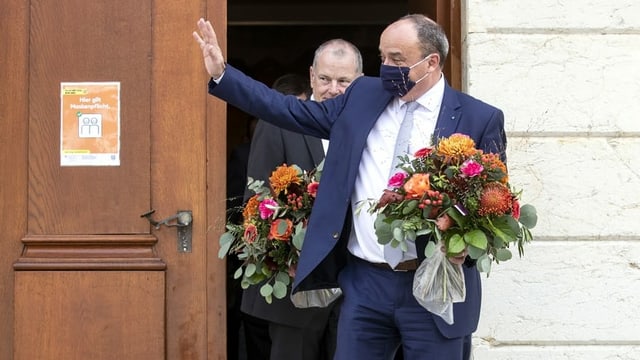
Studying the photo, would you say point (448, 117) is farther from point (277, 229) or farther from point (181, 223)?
point (181, 223)

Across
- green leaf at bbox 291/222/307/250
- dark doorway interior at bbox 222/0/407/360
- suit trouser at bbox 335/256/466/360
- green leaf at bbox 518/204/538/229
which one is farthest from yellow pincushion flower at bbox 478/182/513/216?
dark doorway interior at bbox 222/0/407/360

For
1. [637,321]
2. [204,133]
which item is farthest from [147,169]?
[637,321]

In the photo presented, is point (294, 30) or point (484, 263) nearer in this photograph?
point (484, 263)

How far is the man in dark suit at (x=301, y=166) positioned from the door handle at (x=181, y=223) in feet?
1.13

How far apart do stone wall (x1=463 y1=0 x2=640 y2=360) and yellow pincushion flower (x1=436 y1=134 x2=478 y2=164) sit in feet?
3.82

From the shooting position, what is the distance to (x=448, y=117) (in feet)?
11.0

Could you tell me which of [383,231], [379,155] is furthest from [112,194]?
[383,231]

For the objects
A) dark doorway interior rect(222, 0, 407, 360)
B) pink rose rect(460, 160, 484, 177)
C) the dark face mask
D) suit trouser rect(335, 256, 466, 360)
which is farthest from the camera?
dark doorway interior rect(222, 0, 407, 360)

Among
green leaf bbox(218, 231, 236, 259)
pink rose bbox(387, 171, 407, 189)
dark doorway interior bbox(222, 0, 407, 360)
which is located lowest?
green leaf bbox(218, 231, 236, 259)

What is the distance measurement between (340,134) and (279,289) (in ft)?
2.24

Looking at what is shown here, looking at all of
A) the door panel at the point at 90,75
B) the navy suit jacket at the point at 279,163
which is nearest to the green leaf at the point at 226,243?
the navy suit jacket at the point at 279,163

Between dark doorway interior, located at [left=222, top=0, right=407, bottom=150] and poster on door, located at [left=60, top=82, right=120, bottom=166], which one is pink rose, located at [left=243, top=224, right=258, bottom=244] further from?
dark doorway interior, located at [left=222, top=0, right=407, bottom=150]

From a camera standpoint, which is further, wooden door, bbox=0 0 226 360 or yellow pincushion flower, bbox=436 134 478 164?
wooden door, bbox=0 0 226 360

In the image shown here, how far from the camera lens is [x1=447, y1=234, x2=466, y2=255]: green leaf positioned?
296cm
